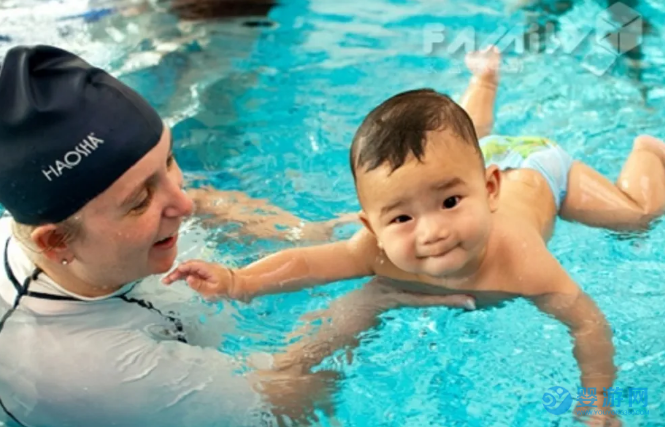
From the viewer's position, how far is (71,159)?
1.87m

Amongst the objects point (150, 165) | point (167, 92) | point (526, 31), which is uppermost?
point (150, 165)

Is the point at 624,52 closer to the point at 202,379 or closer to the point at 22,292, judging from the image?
the point at 202,379

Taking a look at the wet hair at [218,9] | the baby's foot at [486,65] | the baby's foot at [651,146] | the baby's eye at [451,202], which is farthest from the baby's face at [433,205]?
the wet hair at [218,9]

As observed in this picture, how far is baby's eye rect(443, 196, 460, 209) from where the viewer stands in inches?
86.0

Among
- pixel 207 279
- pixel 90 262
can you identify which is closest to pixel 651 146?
pixel 207 279

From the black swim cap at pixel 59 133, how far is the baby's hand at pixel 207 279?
471 millimetres

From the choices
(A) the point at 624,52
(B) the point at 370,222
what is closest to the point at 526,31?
(A) the point at 624,52

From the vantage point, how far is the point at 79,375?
204 cm

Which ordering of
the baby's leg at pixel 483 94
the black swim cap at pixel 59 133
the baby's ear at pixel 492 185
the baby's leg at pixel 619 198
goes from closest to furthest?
the black swim cap at pixel 59 133
the baby's ear at pixel 492 185
the baby's leg at pixel 619 198
the baby's leg at pixel 483 94

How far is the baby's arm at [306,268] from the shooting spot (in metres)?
2.56

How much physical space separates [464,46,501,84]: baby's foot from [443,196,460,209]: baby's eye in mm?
1352

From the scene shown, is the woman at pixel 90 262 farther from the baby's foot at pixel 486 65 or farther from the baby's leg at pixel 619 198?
the baby's foot at pixel 486 65

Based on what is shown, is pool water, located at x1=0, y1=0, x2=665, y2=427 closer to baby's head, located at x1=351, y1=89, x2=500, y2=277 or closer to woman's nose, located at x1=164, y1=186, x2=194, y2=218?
baby's head, located at x1=351, y1=89, x2=500, y2=277

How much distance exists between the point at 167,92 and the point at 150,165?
251 cm
